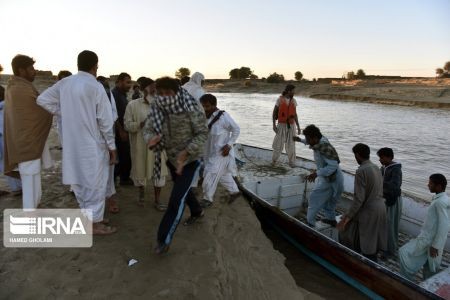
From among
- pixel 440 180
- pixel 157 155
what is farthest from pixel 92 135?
pixel 440 180

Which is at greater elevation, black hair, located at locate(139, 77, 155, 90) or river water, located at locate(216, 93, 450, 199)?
black hair, located at locate(139, 77, 155, 90)

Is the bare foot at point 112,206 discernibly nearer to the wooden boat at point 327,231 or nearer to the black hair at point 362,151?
the wooden boat at point 327,231

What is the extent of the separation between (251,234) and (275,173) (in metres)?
3.09

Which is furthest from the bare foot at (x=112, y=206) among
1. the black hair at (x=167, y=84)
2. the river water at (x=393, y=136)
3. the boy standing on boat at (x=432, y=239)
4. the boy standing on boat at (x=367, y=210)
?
the river water at (x=393, y=136)

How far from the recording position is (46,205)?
433cm

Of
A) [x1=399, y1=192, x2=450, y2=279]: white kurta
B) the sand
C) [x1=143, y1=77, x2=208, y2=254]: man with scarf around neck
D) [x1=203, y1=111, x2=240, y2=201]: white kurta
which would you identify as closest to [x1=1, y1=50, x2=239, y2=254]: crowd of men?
[x1=143, y1=77, x2=208, y2=254]: man with scarf around neck

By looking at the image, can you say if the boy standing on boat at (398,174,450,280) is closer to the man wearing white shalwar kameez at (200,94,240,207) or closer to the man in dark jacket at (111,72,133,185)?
the man wearing white shalwar kameez at (200,94,240,207)

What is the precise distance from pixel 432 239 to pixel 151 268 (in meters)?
2.86

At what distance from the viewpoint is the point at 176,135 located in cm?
306

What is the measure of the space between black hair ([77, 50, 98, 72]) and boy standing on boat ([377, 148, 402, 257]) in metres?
3.48

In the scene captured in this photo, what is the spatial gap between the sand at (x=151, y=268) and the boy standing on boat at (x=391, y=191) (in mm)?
1517

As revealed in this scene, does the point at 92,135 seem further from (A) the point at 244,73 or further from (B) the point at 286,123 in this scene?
(A) the point at 244,73

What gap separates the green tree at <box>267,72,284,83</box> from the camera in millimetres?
69000

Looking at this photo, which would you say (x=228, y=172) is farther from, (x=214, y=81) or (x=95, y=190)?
(x=214, y=81)
